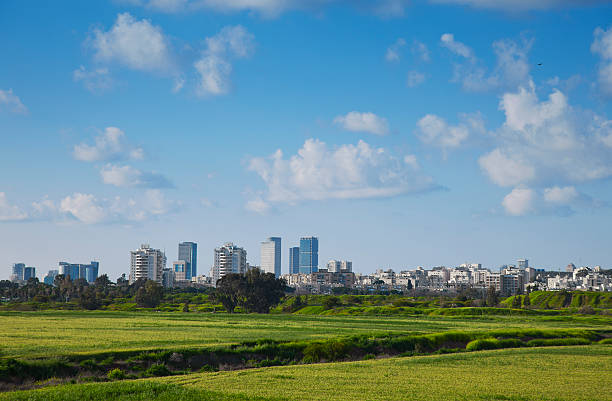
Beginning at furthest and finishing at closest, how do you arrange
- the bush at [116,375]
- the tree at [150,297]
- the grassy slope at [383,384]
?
the tree at [150,297], the bush at [116,375], the grassy slope at [383,384]

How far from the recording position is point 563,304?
166 metres

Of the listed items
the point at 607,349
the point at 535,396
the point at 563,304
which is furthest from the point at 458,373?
the point at 563,304

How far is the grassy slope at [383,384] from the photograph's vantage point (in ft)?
91.2

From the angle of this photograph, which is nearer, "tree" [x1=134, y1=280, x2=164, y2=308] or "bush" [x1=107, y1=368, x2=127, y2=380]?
"bush" [x1=107, y1=368, x2=127, y2=380]

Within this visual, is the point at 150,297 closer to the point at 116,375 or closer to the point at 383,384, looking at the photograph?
the point at 116,375

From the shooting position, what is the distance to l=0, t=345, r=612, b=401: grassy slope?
27.8 metres

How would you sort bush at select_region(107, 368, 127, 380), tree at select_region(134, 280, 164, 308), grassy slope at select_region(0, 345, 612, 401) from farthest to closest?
1. tree at select_region(134, 280, 164, 308)
2. bush at select_region(107, 368, 127, 380)
3. grassy slope at select_region(0, 345, 612, 401)

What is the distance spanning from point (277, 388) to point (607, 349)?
1454 inches

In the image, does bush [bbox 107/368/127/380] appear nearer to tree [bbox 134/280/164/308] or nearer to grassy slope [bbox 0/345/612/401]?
grassy slope [bbox 0/345/612/401]

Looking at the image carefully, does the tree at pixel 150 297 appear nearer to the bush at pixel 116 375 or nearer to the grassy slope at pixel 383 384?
the bush at pixel 116 375

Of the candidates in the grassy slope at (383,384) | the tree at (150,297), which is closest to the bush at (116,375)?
the grassy slope at (383,384)

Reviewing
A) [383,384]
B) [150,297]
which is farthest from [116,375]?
[150,297]

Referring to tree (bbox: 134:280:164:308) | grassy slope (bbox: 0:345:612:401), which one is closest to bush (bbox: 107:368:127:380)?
grassy slope (bbox: 0:345:612:401)

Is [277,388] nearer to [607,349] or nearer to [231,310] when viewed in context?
[607,349]
